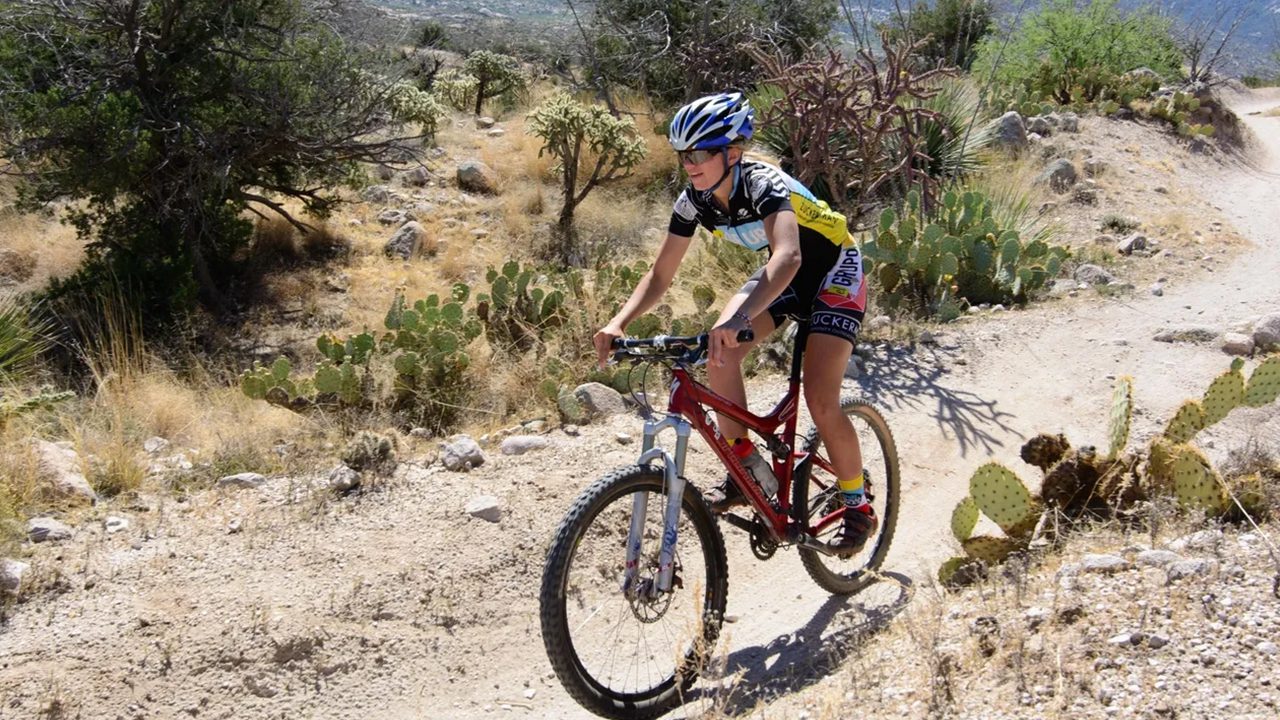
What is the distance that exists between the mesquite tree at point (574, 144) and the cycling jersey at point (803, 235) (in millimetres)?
8993

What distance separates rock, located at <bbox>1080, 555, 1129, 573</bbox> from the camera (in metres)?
3.82

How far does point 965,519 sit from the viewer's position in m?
4.59

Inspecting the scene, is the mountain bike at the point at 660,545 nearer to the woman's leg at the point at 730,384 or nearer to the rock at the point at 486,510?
the woman's leg at the point at 730,384

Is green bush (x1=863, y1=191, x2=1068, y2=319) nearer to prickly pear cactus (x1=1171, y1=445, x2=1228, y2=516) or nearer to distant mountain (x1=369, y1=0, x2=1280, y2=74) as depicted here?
distant mountain (x1=369, y1=0, x2=1280, y2=74)

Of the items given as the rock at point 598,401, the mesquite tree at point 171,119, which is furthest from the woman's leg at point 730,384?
the mesquite tree at point 171,119

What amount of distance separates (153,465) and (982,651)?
4.67 meters

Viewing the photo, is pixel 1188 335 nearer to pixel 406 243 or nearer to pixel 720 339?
pixel 720 339

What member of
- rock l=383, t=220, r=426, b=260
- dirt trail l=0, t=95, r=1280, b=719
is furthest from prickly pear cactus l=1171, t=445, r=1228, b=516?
rock l=383, t=220, r=426, b=260

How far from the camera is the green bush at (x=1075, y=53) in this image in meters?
17.7

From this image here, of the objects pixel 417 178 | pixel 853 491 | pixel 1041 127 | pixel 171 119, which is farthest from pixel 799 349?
pixel 1041 127

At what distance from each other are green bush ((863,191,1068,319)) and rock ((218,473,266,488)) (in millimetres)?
4640

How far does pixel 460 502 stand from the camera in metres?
5.33

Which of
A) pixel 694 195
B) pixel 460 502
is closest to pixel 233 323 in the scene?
pixel 460 502

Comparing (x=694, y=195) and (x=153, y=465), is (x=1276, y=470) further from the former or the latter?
(x=153, y=465)
